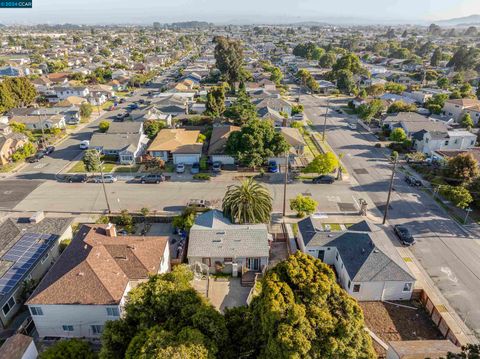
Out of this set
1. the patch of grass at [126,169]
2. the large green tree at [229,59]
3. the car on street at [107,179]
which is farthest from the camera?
the large green tree at [229,59]

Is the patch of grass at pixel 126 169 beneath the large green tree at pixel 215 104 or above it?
beneath

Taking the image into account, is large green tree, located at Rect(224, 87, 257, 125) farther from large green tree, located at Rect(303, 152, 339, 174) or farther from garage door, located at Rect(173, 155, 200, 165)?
large green tree, located at Rect(303, 152, 339, 174)

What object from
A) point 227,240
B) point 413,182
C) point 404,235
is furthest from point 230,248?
point 413,182

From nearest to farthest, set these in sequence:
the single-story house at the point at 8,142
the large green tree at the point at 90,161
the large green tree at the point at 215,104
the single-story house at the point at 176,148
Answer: the large green tree at the point at 90,161
the single-story house at the point at 176,148
the single-story house at the point at 8,142
the large green tree at the point at 215,104

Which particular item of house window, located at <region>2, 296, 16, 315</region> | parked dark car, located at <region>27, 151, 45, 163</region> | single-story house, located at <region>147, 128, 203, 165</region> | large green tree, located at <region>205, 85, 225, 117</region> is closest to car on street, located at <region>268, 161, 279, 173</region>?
single-story house, located at <region>147, 128, 203, 165</region>

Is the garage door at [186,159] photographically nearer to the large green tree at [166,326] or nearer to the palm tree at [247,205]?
the palm tree at [247,205]

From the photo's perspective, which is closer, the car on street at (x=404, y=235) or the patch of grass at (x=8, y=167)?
the car on street at (x=404, y=235)

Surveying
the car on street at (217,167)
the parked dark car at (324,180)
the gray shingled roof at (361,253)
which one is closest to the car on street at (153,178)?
the car on street at (217,167)
